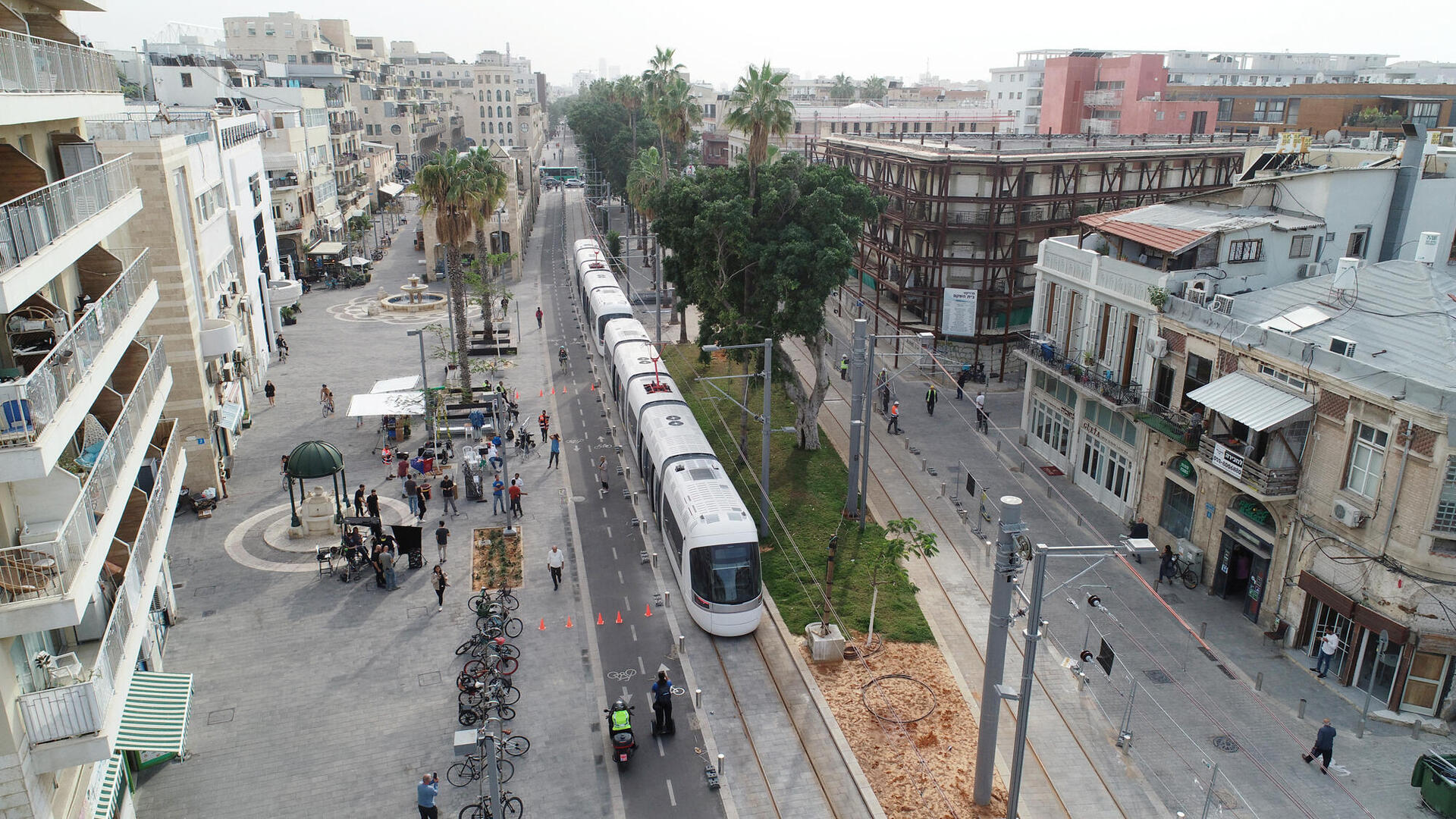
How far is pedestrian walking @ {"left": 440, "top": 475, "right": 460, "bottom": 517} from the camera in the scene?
1354 inches

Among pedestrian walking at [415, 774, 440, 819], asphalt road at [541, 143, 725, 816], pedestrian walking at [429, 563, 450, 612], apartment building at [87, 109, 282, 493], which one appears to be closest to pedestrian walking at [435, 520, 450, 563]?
pedestrian walking at [429, 563, 450, 612]

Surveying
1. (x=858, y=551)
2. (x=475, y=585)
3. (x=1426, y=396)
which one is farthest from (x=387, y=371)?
(x=1426, y=396)

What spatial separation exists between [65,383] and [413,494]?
19711mm

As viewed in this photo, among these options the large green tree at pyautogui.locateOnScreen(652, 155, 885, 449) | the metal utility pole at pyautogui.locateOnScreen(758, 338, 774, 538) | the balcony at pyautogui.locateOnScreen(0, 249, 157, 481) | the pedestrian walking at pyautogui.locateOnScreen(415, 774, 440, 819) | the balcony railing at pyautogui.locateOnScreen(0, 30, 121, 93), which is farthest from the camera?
the large green tree at pyautogui.locateOnScreen(652, 155, 885, 449)

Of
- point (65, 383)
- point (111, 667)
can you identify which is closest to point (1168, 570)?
point (111, 667)

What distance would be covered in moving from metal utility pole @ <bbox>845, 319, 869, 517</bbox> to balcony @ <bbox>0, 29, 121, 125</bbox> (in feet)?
66.6

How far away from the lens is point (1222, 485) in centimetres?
2862

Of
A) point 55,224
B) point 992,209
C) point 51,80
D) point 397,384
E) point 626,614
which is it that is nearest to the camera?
point 55,224

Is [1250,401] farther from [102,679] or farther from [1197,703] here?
[102,679]

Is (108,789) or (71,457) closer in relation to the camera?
(108,789)

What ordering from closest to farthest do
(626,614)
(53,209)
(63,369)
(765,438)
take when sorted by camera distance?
(63,369)
(53,209)
(626,614)
(765,438)

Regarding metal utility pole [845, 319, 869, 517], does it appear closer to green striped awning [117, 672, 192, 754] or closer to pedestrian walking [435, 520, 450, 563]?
pedestrian walking [435, 520, 450, 563]

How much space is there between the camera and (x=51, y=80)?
50.8 feet

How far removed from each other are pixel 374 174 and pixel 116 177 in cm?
9281
